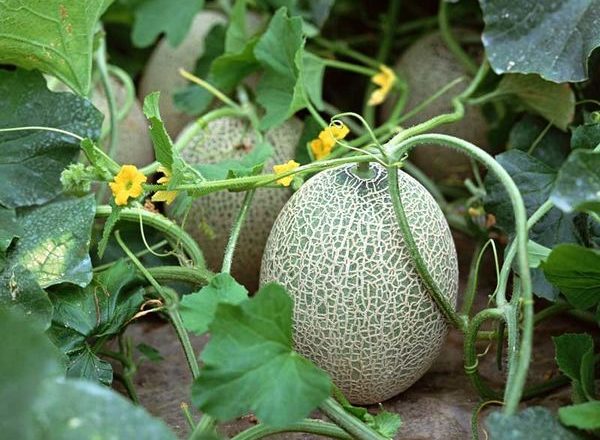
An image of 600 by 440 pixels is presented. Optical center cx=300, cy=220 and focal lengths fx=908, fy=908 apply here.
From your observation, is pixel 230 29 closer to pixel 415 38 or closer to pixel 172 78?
pixel 172 78

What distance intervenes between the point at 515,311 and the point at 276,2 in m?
0.91

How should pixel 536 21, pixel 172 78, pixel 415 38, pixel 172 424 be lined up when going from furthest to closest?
pixel 415 38 → pixel 172 78 → pixel 536 21 → pixel 172 424

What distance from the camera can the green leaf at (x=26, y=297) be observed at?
117cm

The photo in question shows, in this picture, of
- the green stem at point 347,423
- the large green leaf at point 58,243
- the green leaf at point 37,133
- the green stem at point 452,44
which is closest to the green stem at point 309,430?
the green stem at point 347,423

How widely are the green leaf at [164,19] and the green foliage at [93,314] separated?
0.67m

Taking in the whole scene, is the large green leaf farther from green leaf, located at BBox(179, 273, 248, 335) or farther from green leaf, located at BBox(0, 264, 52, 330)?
green leaf, located at BBox(179, 273, 248, 335)

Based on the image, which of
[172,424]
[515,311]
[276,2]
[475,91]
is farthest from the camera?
[276,2]

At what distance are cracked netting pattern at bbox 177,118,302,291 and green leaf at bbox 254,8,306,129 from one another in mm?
89

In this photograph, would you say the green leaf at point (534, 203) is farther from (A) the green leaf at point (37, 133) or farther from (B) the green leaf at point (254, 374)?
(A) the green leaf at point (37, 133)

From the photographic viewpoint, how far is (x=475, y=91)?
163cm

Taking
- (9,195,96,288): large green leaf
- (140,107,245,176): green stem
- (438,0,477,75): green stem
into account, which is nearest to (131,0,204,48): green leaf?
(140,107,245,176): green stem

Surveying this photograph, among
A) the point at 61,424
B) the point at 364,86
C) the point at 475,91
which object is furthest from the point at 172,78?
the point at 61,424

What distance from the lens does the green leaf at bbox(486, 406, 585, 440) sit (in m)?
0.96

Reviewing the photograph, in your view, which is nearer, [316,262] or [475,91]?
[316,262]
